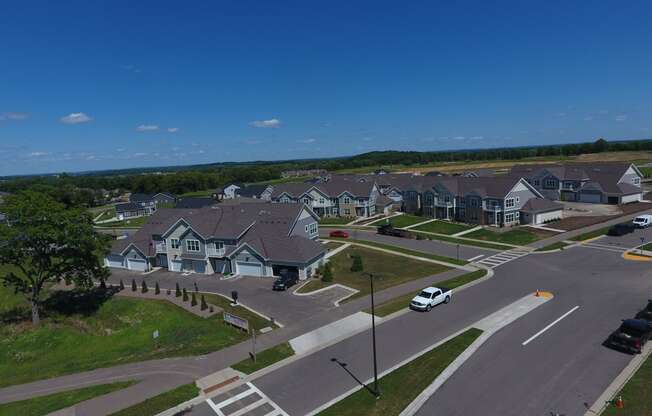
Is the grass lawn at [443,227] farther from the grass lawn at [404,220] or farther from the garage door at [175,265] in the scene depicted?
the garage door at [175,265]

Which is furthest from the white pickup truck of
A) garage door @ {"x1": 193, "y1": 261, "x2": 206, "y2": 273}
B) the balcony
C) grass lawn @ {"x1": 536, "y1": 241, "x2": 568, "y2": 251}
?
garage door @ {"x1": 193, "y1": 261, "x2": 206, "y2": 273}

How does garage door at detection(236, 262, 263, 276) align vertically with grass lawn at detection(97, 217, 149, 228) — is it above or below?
above

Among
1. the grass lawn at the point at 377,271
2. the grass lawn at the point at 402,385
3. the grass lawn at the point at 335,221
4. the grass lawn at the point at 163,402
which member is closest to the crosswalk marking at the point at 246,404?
the grass lawn at the point at 163,402

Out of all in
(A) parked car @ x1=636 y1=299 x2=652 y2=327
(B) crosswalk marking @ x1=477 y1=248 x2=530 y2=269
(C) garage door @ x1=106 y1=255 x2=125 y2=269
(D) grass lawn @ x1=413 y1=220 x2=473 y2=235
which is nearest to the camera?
(A) parked car @ x1=636 y1=299 x2=652 y2=327

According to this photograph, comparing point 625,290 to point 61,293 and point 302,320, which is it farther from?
point 61,293

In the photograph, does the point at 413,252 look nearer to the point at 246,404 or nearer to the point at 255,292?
the point at 255,292

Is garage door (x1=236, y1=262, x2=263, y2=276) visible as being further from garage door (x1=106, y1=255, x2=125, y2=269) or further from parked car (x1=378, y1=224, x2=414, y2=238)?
parked car (x1=378, y1=224, x2=414, y2=238)

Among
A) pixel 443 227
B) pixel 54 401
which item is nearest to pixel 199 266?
pixel 54 401
